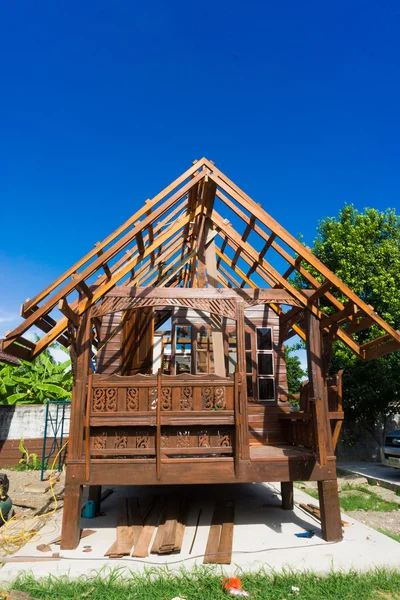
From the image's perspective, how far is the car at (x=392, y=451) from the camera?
10.6 meters

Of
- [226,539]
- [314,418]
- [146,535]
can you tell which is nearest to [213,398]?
[314,418]

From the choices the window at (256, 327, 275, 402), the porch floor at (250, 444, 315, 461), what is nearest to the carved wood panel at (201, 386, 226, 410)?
the porch floor at (250, 444, 315, 461)

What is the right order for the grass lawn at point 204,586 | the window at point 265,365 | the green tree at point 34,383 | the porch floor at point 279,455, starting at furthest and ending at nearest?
the green tree at point 34,383 < the window at point 265,365 < the porch floor at point 279,455 < the grass lawn at point 204,586

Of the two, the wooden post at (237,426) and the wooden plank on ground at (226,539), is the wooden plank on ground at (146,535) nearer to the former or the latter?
the wooden plank on ground at (226,539)

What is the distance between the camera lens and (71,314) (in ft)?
17.8

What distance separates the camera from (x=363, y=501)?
886 centimetres

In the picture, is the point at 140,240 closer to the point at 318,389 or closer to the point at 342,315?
the point at 342,315

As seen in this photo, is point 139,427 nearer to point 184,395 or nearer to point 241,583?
point 184,395

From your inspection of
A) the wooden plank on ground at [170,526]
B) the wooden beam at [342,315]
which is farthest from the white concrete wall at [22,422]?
the wooden beam at [342,315]

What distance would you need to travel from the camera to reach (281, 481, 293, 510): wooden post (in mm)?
6785

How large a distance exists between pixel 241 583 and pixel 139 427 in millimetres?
2143

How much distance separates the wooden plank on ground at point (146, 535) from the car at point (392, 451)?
6.94 metres

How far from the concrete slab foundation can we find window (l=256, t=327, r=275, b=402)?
2311 millimetres

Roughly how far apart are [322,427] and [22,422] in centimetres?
1044
